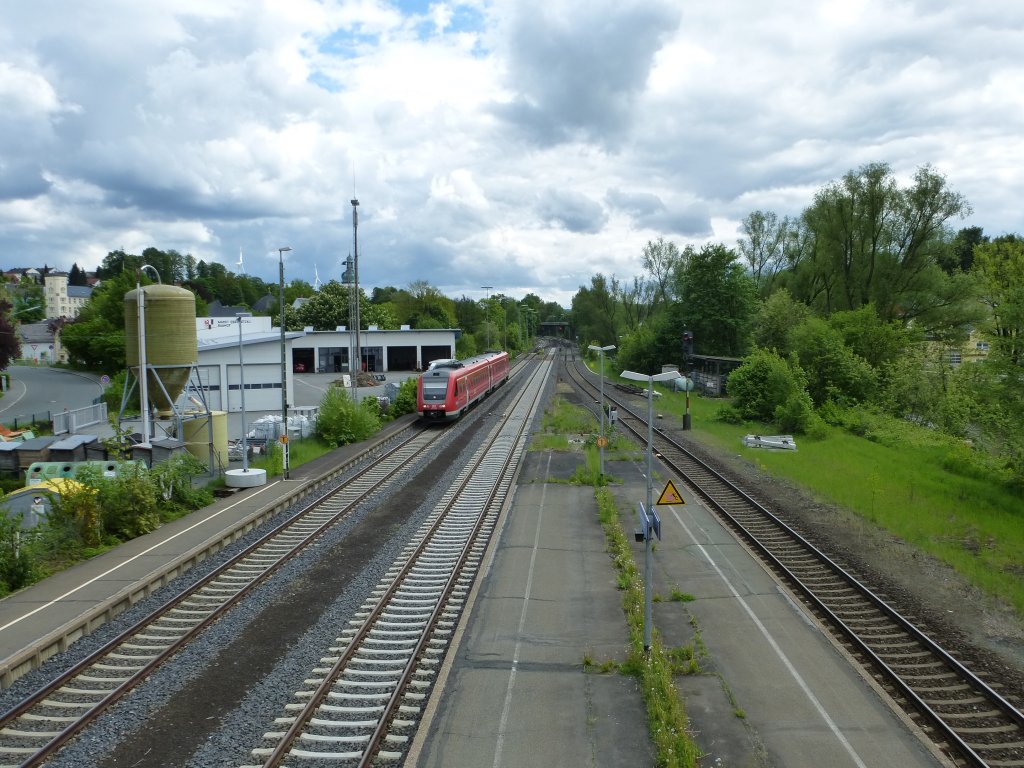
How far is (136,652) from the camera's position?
10.8 m

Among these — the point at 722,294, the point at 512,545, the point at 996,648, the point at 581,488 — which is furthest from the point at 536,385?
the point at 996,648

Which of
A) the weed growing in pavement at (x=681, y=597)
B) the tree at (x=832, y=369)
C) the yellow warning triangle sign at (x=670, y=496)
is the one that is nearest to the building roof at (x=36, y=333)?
the tree at (x=832, y=369)

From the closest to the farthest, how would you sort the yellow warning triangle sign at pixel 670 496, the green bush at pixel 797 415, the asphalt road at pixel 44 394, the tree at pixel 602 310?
the yellow warning triangle sign at pixel 670 496 < the green bush at pixel 797 415 < the asphalt road at pixel 44 394 < the tree at pixel 602 310

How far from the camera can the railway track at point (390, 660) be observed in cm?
830

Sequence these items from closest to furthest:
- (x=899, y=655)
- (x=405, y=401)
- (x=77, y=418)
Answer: (x=899, y=655) < (x=77, y=418) < (x=405, y=401)

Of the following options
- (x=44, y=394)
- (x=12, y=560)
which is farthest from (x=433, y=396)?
(x=44, y=394)

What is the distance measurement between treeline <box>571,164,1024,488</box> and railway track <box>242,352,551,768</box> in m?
16.5

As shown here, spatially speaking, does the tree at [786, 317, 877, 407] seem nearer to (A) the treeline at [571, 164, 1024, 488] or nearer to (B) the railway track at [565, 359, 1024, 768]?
(A) the treeline at [571, 164, 1024, 488]

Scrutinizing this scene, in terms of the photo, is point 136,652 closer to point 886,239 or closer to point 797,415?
point 797,415

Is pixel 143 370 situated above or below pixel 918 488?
above

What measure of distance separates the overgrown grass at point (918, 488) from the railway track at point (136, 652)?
14.3 meters

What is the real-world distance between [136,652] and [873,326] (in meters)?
42.3

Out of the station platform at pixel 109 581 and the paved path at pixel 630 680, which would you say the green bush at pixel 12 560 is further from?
the paved path at pixel 630 680

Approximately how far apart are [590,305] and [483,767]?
98.1 meters
